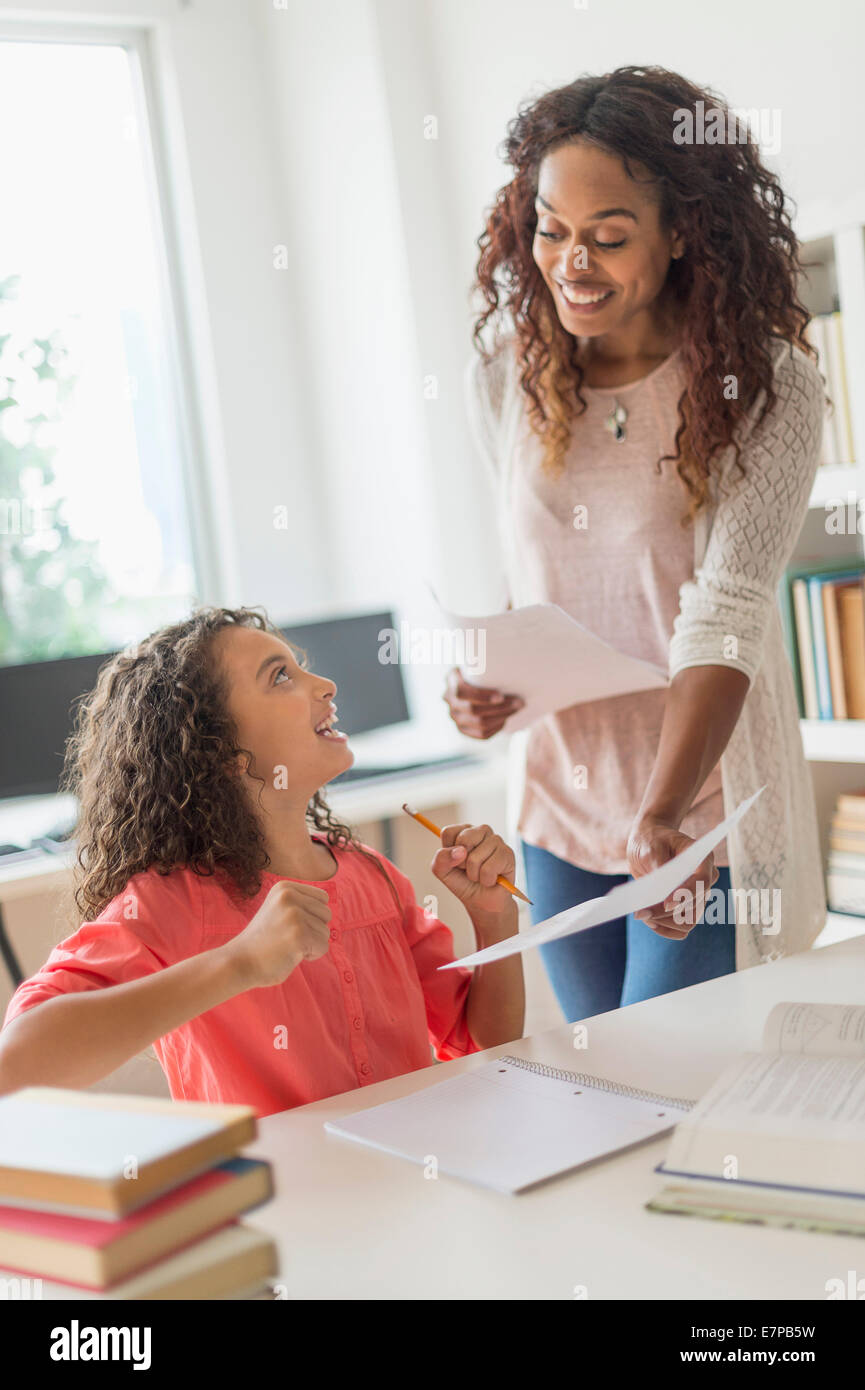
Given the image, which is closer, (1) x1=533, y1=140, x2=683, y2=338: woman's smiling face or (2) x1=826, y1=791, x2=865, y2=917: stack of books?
(1) x1=533, y1=140, x2=683, y2=338: woman's smiling face

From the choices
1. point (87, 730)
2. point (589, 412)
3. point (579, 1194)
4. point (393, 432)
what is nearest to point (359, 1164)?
point (579, 1194)

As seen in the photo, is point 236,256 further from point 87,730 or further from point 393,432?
point 87,730

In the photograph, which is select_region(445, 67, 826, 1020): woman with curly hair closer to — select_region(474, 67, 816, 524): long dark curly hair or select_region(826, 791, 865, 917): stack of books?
select_region(474, 67, 816, 524): long dark curly hair

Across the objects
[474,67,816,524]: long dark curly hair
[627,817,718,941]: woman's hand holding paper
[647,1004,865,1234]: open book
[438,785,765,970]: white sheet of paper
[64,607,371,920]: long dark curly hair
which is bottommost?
[647,1004,865,1234]: open book

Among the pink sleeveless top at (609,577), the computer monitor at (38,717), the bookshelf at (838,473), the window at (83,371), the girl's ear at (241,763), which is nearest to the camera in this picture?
the girl's ear at (241,763)

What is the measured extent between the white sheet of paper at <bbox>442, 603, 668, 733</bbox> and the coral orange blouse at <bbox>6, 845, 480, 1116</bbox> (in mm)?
339

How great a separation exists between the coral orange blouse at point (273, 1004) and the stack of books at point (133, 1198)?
0.51m

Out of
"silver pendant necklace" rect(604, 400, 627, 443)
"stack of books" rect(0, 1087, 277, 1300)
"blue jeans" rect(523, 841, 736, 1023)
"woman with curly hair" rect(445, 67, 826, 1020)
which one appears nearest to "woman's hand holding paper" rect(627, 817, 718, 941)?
"woman with curly hair" rect(445, 67, 826, 1020)

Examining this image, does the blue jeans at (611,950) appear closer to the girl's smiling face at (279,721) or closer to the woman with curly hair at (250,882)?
the woman with curly hair at (250,882)

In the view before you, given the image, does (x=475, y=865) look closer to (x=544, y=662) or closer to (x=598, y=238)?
(x=544, y=662)

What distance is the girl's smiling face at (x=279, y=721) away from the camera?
1453 millimetres

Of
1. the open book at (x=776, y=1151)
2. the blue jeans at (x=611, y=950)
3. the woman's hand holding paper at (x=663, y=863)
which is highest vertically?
the woman's hand holding paper at (x=663, y=863)

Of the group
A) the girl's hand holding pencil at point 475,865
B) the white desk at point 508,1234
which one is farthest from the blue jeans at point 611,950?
the white desk at point 508,1234

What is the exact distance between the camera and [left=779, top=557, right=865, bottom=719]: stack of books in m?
2.31
